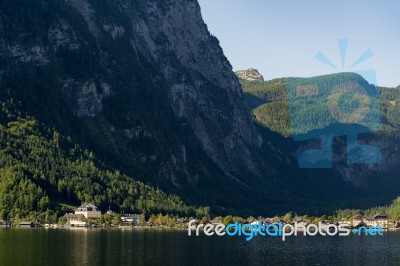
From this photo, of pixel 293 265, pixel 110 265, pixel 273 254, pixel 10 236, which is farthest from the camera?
pixel 10 236

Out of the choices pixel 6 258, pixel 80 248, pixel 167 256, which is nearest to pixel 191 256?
pixel 167 256

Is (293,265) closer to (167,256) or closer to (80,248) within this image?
(167,256)

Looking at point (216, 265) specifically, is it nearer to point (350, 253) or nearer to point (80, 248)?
point (80, 248)

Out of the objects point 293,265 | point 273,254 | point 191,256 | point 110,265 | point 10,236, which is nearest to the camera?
point 110,265

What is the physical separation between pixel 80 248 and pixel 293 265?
4494 cm

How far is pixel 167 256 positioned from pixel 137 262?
42.9 ft

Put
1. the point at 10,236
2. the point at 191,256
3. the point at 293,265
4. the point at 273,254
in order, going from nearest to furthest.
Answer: the point at 293,265
the point at 191,256
the point at 273,254
the point at 10,236

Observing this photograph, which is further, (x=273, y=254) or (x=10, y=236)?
(x=10, y=236)

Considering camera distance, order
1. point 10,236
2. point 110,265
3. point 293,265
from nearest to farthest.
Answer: point 110,265, point 293,265, point 10,236

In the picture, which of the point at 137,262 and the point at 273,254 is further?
the point at 273,254

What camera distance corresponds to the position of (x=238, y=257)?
144 metres

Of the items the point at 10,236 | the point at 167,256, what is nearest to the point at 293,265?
the point at 167,256

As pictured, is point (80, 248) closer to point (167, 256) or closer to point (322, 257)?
point (167, 256)

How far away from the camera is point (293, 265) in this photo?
133 m
